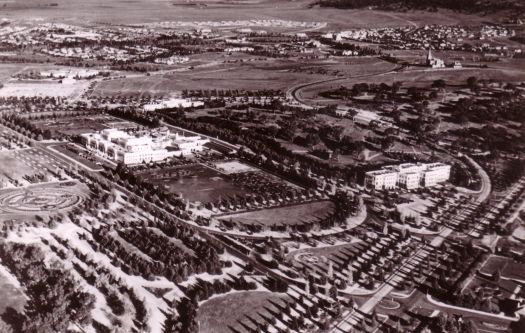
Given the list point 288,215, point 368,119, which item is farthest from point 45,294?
point 368,119

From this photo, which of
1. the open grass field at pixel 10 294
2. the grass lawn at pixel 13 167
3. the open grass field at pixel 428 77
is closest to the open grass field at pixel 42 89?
the open grass field at pixel 428 77

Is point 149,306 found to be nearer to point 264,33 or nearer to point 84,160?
point 84,160

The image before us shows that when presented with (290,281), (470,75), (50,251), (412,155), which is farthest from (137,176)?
(470,75)

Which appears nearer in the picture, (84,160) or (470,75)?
(84,160)

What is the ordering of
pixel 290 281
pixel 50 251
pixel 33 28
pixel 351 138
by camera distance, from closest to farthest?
1. pixel 290 281
2. pixel 50 251
3. pixel 351 138
4. pixel 33 28

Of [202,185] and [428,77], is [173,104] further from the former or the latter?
[428,77]

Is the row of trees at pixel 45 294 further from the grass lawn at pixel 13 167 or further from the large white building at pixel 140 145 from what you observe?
the large white building at pixel 140 145

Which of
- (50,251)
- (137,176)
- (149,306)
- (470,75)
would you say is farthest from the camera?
(470,75)

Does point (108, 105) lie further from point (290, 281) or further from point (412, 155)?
point (290, 281)
